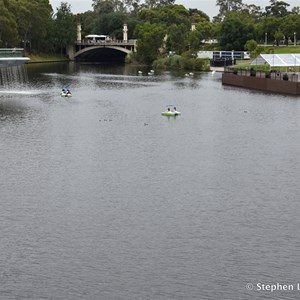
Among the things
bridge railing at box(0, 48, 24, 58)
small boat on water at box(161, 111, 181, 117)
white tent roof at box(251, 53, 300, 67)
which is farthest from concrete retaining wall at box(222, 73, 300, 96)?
bridge railing at box(0, 48, 24, 58)

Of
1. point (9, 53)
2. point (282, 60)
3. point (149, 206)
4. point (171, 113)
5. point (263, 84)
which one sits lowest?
point (149, 206)

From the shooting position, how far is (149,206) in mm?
49312

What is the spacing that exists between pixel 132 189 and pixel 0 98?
70.5 meters

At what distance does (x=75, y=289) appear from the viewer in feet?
118

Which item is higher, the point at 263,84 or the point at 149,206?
the point at 263,84

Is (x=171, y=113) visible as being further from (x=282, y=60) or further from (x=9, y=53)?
(x=282, y=60)

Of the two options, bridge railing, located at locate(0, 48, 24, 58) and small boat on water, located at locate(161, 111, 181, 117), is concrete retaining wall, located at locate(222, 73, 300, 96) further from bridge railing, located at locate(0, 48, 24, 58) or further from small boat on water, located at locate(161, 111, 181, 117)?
→ bridge railing, located at locate(0, 48, 24, 58)

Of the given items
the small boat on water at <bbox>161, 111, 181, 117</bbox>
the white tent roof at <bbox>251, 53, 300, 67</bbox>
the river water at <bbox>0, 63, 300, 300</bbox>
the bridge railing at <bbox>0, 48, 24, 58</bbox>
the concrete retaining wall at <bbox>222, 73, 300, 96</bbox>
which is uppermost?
the bridge railing at <bbox>0, 48, 24, 58</bbox>

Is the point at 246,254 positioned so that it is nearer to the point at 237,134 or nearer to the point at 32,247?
the point at 32,247

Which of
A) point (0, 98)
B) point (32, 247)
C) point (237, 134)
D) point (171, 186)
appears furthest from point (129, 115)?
point (32, 247)

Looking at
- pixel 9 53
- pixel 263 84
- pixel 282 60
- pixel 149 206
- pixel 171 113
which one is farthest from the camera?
pixel 282 60

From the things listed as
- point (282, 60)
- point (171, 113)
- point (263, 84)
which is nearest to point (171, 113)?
point (171, 113)

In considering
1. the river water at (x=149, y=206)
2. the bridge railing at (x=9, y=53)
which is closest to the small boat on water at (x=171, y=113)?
the river water at (x=149, y=206)

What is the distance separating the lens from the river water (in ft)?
122
